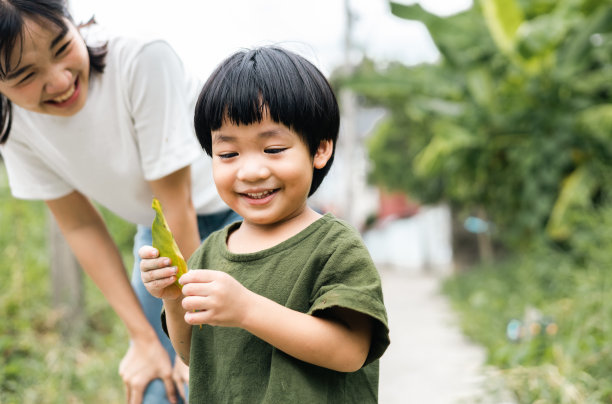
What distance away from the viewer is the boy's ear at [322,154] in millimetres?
1181

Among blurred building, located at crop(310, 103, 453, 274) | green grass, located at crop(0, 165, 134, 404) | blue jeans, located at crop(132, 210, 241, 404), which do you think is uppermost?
blue jeans, located at crop(132, 210, 241, 404)

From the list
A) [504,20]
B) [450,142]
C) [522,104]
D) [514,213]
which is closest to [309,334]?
[504,20]

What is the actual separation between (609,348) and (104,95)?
2727 mm

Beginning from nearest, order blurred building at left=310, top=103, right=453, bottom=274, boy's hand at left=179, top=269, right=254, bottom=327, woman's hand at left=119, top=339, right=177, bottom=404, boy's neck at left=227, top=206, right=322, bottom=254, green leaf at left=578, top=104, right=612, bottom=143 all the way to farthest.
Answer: boy's hand at left=179, top=269, right=254, bottom=327 < boy's neck at left=227, top=206, right=322, bottom=254 < woman's hand at left=119, top=339, right=177, bottom=404 < green leaf at left=578, top=104, right=612, bottom=143 < blurred building at left=310, top=103, right=453, bottom=274

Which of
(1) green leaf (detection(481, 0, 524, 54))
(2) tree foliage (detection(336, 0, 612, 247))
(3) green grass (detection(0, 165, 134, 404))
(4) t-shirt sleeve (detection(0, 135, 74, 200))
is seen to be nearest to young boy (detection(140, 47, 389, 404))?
(4) t-shirt sleeve (detection(0, 135, 74, 200))

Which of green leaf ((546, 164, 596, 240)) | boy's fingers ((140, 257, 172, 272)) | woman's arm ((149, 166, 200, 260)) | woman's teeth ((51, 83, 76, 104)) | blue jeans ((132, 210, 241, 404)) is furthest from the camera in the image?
green leaf ((546, 164, 596, 240))

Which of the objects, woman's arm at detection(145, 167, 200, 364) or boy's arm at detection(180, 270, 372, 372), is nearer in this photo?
boy's arm at detection(180, 270, 372, 372)

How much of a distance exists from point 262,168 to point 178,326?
35cm

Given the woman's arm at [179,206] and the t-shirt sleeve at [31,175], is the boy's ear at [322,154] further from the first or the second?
the t-shirt sleeve at [31,175]

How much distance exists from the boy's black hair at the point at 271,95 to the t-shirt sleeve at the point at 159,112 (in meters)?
0.39

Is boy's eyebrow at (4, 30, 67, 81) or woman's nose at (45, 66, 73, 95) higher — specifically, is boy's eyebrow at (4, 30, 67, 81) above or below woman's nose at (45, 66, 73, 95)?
above

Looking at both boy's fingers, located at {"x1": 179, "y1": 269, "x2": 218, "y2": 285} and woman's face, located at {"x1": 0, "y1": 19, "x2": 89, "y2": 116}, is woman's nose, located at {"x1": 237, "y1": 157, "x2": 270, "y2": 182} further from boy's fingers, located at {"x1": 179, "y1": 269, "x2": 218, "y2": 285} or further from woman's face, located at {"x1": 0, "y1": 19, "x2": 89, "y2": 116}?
woman's face, located at {"x1": 0, "y1": 19, "x2": 89, "y2": 116}

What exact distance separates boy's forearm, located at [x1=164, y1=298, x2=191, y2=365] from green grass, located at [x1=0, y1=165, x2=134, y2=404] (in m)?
2.04

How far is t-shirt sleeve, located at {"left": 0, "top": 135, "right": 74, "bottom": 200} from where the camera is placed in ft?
5.62
